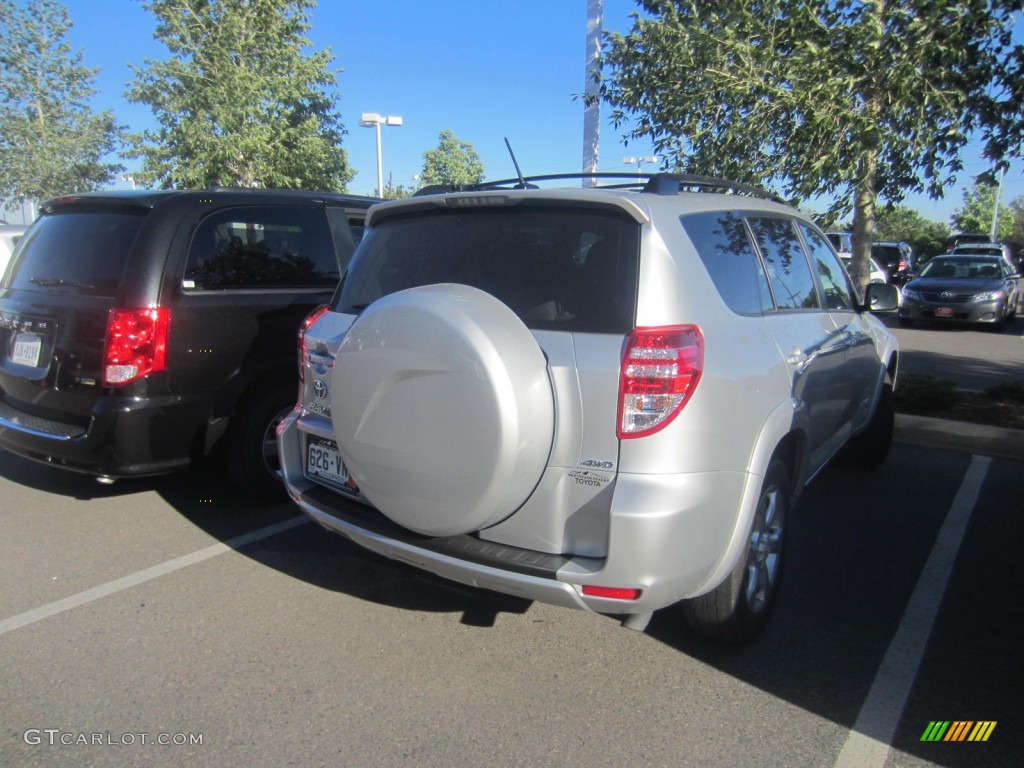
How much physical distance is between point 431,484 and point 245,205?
2902 mm

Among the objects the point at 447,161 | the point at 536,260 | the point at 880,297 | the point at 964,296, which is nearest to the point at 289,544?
the point at 536,260

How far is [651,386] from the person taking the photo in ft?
8.20

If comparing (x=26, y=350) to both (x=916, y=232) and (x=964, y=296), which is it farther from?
(x=916, y=232)

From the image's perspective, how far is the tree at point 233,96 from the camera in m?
15.4

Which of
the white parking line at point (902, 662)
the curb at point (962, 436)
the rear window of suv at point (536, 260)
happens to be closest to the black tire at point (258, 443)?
the rear window of suv at point (536, 260)

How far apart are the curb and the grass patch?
300 mm

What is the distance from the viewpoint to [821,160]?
5715mm

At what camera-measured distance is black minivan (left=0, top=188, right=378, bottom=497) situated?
409 centimetres

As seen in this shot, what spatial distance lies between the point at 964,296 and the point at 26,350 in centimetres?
1668

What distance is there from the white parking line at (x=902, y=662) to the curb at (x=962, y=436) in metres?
1.67

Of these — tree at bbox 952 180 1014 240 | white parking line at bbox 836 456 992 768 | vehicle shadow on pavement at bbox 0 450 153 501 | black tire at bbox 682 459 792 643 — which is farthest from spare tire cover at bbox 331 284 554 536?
tree at bbox 952 180 1014 240

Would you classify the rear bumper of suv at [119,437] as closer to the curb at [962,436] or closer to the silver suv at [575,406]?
the silver suv at [575,406]

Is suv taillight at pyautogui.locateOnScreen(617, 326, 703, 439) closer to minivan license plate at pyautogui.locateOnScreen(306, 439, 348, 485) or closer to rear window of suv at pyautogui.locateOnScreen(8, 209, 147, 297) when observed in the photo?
minivan license plate at pyautogui.locateOnScreen(306, 439, 348, 485)

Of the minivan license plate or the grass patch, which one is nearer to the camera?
the minivan license plate
